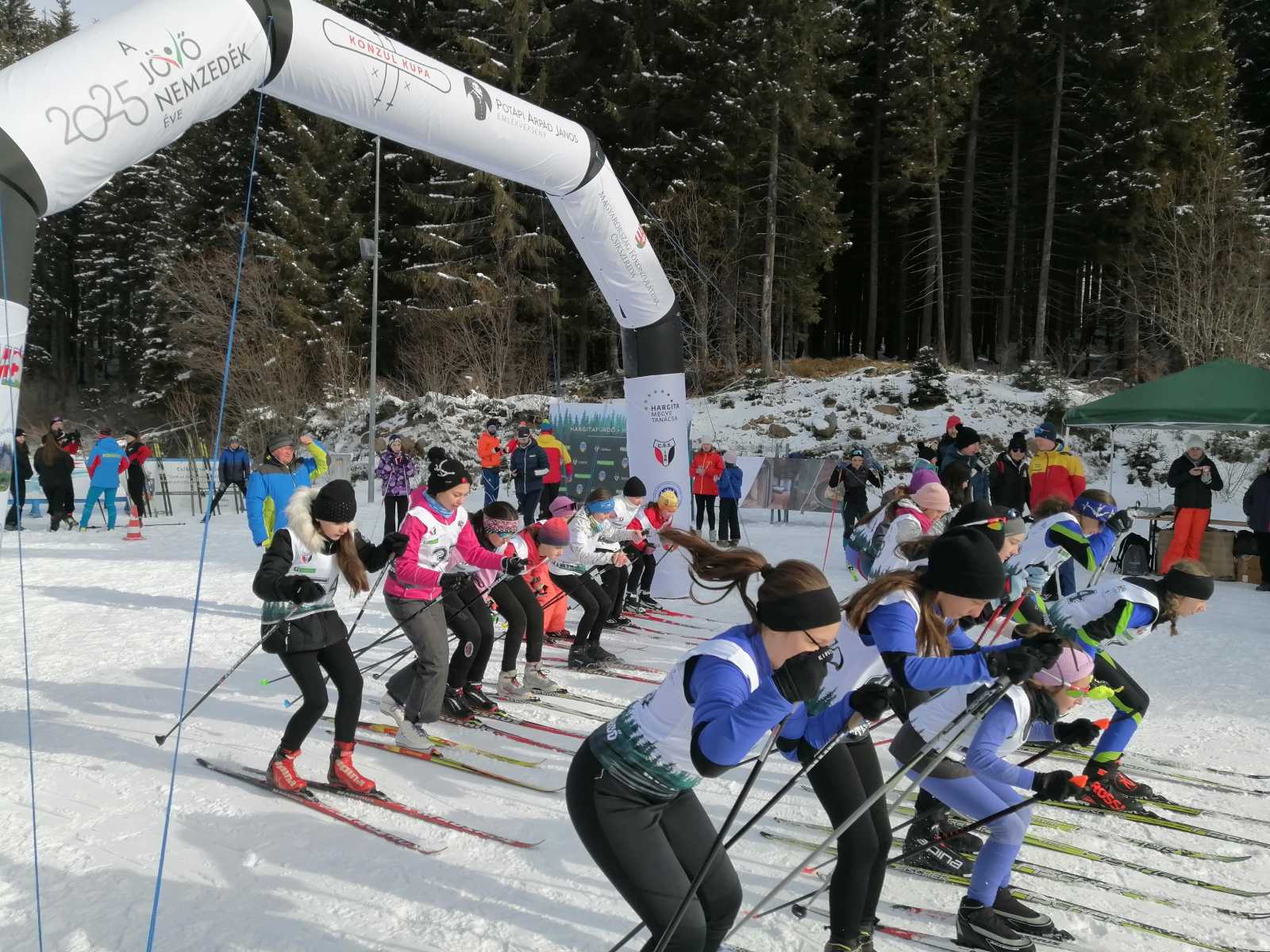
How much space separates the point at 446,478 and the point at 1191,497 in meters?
9.39

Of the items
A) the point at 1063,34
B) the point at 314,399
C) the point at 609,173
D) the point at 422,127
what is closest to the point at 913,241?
the point at 1063,34

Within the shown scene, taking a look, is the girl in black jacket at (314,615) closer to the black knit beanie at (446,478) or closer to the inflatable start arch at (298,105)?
the black knit beanie at (446,478)

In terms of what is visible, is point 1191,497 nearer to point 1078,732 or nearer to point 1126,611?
point 1126,611

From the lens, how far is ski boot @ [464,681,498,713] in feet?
18.7

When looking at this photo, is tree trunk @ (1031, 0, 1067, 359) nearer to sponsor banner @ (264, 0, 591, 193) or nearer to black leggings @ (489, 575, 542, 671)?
sponsor banner @ (264, 0, 591, 193)

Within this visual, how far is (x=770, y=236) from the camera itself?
25.0 meters

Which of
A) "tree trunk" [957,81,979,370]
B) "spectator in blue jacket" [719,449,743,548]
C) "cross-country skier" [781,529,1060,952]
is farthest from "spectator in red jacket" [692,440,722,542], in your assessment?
"tree trunk" [957,81,979,370]

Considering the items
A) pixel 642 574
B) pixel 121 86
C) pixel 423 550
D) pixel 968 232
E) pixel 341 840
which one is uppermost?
pixel 968 232

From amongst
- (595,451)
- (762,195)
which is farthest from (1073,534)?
(762,195)

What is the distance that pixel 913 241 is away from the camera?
3300 centimetres

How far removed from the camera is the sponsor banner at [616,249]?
8859mm

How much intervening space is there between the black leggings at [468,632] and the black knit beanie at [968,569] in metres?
3.37

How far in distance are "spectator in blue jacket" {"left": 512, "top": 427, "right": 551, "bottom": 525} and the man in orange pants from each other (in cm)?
819

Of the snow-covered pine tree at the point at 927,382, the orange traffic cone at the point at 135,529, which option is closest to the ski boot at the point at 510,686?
the orange traffic cone at the point at 135,529
